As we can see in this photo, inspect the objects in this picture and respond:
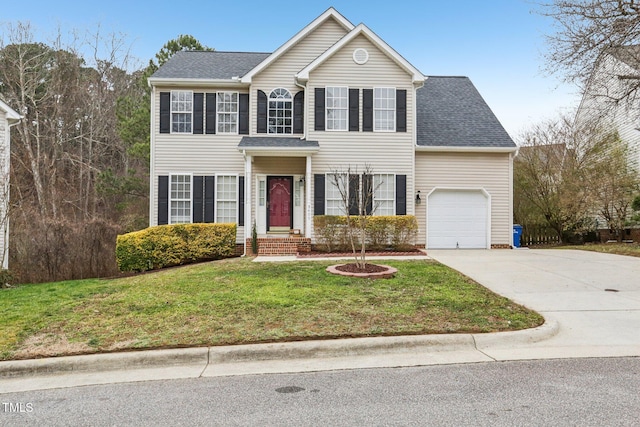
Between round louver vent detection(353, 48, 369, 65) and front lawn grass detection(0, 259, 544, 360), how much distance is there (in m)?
8.72

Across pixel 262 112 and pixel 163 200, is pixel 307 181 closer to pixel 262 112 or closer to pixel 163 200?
pixel 262 112

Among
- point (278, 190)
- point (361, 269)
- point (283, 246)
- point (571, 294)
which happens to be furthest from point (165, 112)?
point (571, 294)

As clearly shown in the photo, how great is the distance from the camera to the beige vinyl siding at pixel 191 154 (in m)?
15.3

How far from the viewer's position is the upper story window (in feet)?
50.9

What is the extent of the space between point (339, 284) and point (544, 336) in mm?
3629

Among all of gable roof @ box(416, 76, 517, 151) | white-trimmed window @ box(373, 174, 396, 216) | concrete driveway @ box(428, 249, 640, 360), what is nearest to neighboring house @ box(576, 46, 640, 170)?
gable roof @ box(416, 76, 517, 151)

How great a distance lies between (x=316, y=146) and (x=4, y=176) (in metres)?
9.08

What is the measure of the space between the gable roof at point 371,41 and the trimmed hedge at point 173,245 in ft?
19.1

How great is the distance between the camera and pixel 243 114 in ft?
51.3

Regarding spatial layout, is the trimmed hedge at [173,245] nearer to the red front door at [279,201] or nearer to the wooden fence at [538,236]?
the red front door at [279,201]

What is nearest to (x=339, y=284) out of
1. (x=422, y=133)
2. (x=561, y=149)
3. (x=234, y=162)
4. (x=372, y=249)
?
(x=372, y=249)

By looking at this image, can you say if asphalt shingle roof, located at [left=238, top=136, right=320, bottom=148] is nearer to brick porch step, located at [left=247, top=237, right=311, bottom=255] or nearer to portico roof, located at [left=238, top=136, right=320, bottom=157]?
portico roof, located at [left=238, top=136, right=320, bottom=157]

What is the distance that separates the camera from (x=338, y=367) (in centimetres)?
467

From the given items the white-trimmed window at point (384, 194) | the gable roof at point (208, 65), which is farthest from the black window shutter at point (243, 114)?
the white-trimmed window at point (384, 194)
